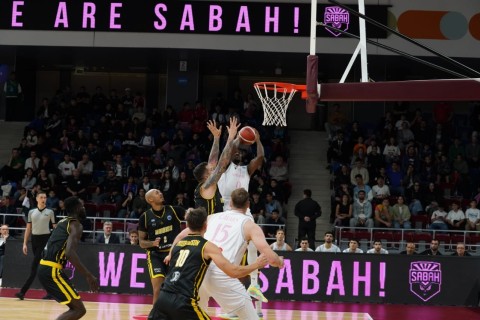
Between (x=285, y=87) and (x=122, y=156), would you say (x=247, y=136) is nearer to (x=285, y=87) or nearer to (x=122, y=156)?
(x=285, y=87)

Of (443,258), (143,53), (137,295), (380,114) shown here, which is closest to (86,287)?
(137,295)

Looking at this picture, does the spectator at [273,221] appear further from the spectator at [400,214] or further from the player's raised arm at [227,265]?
the player's raised arm at [227,265]

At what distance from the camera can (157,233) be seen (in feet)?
44.0

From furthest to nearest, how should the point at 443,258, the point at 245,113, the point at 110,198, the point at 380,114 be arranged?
the point at 380,114, the point at 245,113, the point at 110,198, the point at 443,258

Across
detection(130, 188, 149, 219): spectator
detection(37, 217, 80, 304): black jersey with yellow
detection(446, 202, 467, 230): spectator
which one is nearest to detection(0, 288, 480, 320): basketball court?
detection(37, 217, 80, 304): black jersey with yellow

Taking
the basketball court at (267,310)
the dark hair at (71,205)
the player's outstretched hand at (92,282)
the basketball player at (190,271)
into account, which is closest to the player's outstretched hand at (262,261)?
the basketball player at (190,271)

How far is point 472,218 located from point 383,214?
208 centimetres

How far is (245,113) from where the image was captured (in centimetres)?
2778

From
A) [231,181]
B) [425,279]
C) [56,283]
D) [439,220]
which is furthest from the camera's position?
[439,220]

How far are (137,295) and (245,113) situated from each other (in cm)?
1031

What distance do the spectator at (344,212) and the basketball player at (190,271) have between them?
536 inches

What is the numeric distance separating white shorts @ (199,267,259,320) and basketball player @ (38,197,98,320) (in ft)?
8.29

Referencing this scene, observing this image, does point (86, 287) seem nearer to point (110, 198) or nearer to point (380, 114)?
point (110, 198)

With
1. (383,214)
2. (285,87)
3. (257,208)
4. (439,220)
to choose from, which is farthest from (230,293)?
(439,220)
